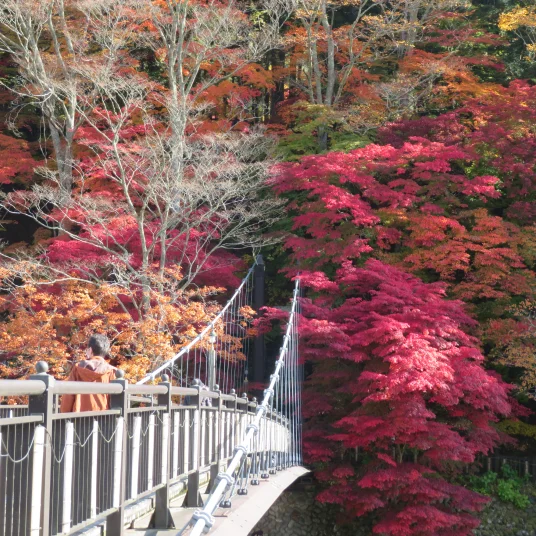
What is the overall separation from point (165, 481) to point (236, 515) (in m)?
1.13

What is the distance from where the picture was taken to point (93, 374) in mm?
4473

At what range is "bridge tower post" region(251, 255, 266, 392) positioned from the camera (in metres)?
15.7

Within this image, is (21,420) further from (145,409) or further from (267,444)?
(267,444)

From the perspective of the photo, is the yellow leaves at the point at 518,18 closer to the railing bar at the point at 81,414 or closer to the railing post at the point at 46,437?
the railing bar at the point at 81,414

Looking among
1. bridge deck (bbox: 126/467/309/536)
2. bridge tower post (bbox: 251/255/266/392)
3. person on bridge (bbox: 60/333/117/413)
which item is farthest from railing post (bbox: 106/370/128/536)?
Result: bridge tower post (bbox: 251/255/266/392)

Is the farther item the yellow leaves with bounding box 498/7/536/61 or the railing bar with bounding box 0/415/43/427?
the yellow leaves with bounding box 498/7/536/61

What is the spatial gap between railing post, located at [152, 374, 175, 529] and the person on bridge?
1.21ft

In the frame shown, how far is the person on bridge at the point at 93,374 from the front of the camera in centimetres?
406

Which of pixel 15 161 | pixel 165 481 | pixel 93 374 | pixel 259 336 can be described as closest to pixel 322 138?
pixel 259 336

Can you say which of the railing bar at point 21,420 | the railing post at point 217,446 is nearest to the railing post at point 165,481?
the railing post at point 217,446

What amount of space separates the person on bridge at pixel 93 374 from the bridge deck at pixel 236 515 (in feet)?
2.54

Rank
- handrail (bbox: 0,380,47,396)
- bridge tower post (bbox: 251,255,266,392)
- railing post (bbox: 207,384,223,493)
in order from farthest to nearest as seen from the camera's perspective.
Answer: bridge tower post (bbox: 251,255,266,392) < railing post (bbox: 207,384,223,493) < handrail (bbox: 0,380,47,396)

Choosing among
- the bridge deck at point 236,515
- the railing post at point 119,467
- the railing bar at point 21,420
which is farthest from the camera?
→ the bridge deck at point 236,515

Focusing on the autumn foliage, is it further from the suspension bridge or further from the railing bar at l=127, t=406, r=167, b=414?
the railing bar at l=127, t=406, r=167, b=414
